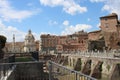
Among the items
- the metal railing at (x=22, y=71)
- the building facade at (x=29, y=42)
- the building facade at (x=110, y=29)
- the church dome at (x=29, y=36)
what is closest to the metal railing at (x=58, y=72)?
the metal railing at (x=22, y=71)

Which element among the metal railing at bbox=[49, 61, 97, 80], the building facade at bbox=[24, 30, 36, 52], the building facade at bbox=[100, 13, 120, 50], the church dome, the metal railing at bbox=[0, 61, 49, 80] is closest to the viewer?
the metal railing at bbox=[49, 61, 97, 80]

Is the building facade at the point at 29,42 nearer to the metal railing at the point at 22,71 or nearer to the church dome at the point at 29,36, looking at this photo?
the church dome at the point at 29,36

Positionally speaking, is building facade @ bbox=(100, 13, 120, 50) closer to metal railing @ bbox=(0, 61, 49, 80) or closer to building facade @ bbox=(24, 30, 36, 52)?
building facade @ bbox=(24, 30, 36, 52)

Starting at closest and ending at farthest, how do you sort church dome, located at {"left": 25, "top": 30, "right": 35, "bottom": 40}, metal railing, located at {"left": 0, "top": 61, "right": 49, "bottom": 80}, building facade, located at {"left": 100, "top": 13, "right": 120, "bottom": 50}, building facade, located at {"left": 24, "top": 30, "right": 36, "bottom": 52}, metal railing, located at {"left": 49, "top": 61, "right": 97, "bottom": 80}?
metal railing, located at {"left": 49, "top": 61, "right": 97, "bottom": 80} → metal railing, located at {"left": 0, "top": 61, "right": 49, "bottom": 80} → building facade, located at {"left": 100, "top": 13, "right": 120, "bottom": 50} → building facade, located at {"left": 24, "top": 30, "right": 36, "bottom": 52} → church dome, located at {"left": 25, "top": 30, "right": 35, "bottom": 40}

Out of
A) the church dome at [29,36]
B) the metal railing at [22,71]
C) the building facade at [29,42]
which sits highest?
the church dome at [29,36]

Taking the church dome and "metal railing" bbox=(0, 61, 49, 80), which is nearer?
"metal railing" bbox=(0, 61, 49, 80)

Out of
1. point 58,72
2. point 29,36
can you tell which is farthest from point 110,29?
point 58,72

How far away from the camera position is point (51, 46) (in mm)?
147625

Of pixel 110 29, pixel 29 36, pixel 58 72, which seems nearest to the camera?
pixel 58 72

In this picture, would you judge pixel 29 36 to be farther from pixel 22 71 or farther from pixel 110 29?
pixel 22 71

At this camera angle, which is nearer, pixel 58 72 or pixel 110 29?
pixel 58 72

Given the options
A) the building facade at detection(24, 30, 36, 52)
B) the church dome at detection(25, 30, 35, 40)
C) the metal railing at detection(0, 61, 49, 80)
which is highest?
the church dome at detection(25, 30, 35, 40)

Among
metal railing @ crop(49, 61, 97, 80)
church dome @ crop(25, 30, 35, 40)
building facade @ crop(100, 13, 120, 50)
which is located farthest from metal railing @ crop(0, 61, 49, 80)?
church dome @ crop(25, 30, 35, 40)

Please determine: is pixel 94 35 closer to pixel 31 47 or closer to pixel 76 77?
pixel 31 47
